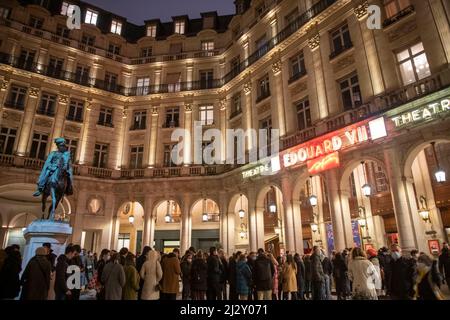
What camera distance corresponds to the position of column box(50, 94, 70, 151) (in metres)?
21.1

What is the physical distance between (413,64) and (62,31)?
24.1 metres

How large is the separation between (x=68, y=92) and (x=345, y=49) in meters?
18.7

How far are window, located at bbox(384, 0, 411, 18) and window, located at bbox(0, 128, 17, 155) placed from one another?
885 inches

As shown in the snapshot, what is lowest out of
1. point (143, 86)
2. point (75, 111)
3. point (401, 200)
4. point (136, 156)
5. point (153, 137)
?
point (401, 200)

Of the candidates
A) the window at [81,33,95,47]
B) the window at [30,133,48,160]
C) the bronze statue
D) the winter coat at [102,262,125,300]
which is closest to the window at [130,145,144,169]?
the window at [30,133,48,160]

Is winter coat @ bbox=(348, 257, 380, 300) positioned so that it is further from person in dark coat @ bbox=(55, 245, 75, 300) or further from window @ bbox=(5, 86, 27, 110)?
window @ bbox=(5, 86, 27, 110)

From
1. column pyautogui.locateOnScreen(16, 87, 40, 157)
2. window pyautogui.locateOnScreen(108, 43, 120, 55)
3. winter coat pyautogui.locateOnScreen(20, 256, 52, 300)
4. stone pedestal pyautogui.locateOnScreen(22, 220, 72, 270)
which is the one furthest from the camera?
window pyautogui.locateOnScreen(108, 43, 120, 55)

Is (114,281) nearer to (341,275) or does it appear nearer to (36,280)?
(36,280)

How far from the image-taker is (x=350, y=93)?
14.9 metres

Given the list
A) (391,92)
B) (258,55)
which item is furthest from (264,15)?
(391,92)

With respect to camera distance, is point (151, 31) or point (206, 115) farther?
point (151, 31)

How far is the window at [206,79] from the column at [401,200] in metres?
15.1

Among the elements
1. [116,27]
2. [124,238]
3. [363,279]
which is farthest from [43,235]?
[116,27]

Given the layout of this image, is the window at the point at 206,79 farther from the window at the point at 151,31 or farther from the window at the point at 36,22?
the window at the point at 36,22
